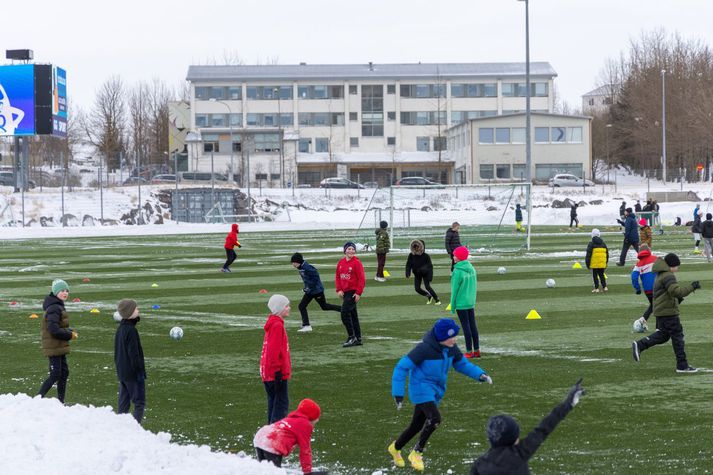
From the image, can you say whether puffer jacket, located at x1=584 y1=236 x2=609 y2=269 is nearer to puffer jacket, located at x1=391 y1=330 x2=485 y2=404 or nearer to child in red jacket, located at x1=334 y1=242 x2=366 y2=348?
child in red jacket, located at x1=334 y1=242 x2=366 y2=348

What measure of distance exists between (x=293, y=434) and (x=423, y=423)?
1595 mm

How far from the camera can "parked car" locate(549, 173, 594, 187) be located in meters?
88.6

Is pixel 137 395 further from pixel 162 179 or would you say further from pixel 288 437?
pixel 162 179

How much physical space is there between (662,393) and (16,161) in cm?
7197

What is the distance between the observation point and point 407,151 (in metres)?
114

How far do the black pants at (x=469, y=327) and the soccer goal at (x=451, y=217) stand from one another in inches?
1003

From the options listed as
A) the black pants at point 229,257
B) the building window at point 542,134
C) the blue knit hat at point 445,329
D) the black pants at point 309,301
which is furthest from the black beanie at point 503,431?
the building window at point 542,134

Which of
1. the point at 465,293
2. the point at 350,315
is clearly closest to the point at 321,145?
the point at 350,315

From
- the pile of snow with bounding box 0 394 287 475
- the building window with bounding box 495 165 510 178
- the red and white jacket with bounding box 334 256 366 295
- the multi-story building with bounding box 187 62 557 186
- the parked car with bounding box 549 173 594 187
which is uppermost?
the multi-story building with bounding box 187 62 557 186

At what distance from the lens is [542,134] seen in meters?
96.2

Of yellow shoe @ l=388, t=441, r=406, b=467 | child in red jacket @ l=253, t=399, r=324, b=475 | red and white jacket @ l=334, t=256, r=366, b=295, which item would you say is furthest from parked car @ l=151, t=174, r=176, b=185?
child in red jacket @ l=253, t=399, r=324, b=475

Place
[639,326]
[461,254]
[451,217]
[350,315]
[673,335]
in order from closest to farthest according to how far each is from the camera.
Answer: [673,335], [461,254], [350,315], [639,326], [451,217]

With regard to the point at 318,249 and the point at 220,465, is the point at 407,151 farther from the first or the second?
the point at 220,465

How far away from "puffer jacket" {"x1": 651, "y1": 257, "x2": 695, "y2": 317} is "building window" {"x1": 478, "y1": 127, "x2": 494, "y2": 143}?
8285cm
